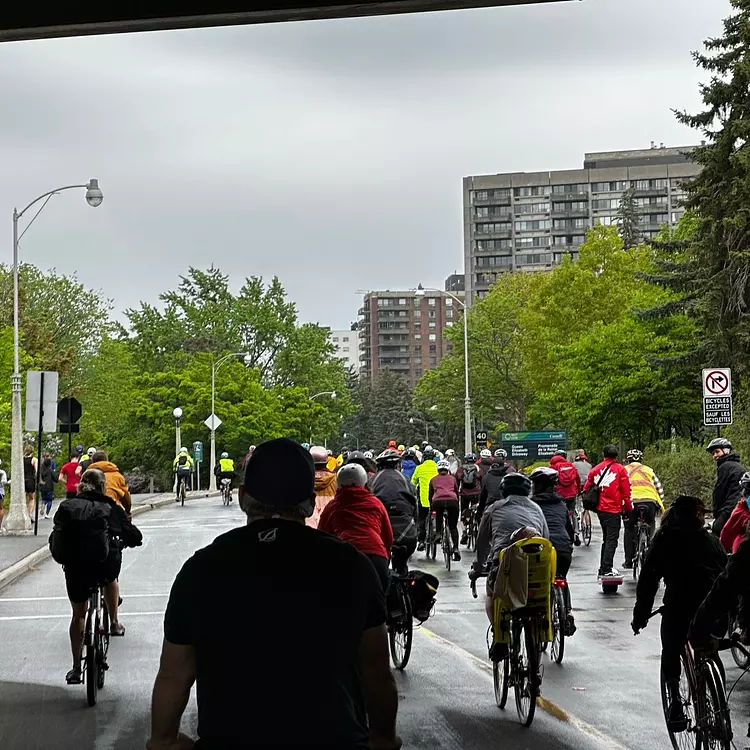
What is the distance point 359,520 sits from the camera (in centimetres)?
996

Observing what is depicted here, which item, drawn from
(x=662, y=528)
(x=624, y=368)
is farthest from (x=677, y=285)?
(x=662, y=528)

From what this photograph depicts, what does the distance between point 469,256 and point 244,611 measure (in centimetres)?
18448

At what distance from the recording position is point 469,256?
186500 mm

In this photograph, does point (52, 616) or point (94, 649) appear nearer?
point (94, 649)

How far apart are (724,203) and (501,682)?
2588 cm

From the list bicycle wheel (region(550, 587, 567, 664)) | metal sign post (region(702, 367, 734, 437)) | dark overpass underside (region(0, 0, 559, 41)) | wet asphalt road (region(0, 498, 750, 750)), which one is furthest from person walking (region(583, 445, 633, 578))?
dark overpass underside (region(0, 0, 559, 41))

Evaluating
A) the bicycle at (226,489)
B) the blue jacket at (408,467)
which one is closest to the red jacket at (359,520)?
the blue jacket at (408,467)

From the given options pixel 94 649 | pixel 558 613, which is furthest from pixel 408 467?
pixel 94 649

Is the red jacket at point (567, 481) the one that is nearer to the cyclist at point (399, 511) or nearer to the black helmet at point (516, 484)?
the cyclist at point (399, 511)

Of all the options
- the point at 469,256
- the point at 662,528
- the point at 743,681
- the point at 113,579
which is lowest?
the point at 743,681

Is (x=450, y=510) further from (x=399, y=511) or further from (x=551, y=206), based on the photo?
(x=551, y=206)

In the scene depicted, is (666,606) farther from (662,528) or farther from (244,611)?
(244,611)

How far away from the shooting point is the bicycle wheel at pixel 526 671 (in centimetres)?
895

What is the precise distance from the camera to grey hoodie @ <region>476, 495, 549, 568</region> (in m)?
9.96
